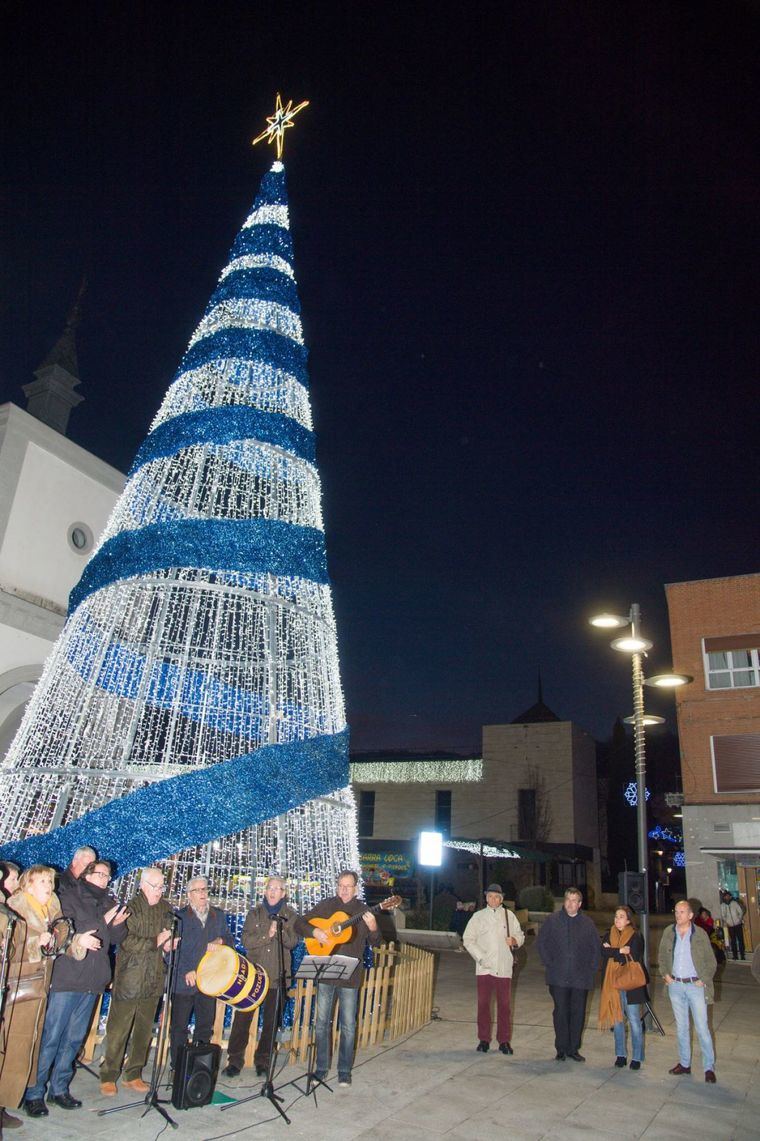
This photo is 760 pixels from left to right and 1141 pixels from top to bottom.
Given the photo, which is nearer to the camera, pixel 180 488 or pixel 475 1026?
pixel 180 488

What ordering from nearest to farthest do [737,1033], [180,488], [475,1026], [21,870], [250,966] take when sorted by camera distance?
[250,966] → [21,870] → [180,488] → [475,1026] → [737,1033]

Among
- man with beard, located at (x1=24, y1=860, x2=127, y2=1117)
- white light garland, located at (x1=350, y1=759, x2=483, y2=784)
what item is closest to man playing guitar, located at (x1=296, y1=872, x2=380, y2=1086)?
man with beard, located at (x1=24, y1=860, x2=127, y2=1117)

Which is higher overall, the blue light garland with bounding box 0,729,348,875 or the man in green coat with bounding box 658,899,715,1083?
the blue light garland with bounding box 0,729,348,875

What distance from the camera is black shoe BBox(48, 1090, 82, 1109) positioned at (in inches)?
195

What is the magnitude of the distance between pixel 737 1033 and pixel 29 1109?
8266 millimetres

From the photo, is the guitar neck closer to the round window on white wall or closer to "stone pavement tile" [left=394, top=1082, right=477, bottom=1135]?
"stone pavement tile" [left=394, top=1082, right=477, bottom=1135]

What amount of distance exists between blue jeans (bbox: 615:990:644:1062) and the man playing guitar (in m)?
2.64

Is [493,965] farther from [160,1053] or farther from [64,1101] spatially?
[64,1101]

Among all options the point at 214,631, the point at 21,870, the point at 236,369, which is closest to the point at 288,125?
the point at 236,369

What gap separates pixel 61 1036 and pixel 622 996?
4.96m

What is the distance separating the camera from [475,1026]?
338 inches

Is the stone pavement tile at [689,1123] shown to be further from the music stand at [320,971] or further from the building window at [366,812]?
the building window at [366,812]

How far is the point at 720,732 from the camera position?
20703mm

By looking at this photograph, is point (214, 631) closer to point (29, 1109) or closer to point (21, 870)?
point (21, 870)
